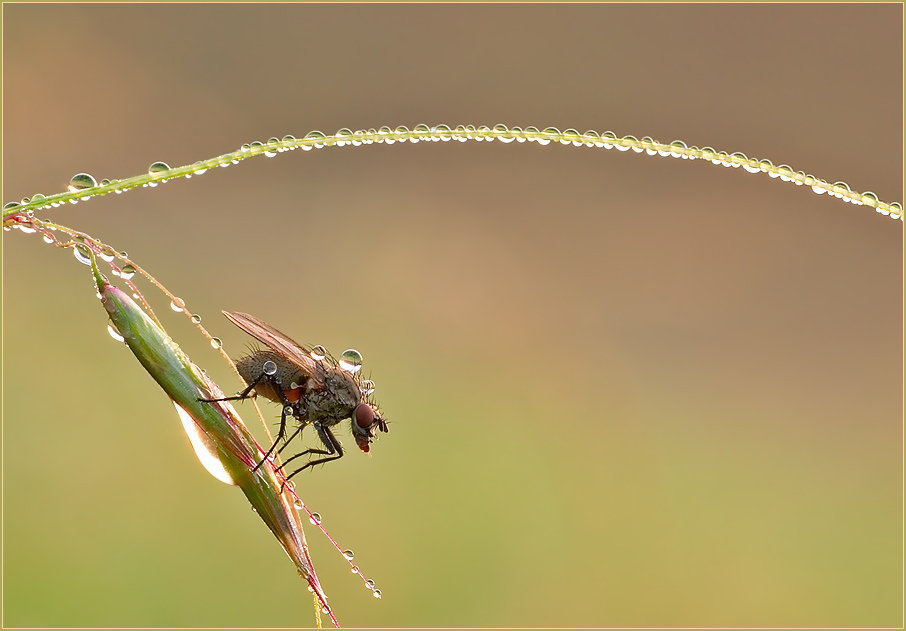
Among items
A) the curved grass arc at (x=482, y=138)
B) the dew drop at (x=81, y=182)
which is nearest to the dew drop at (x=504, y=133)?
the curved grass arc at (x=482, y=138)

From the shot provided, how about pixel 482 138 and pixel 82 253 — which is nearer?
pixel 482 138

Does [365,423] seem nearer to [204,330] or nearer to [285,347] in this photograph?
[285,347]

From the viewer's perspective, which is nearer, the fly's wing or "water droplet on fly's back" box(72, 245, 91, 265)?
"water droplet on fly's back" box(72, 245, 91, 265)

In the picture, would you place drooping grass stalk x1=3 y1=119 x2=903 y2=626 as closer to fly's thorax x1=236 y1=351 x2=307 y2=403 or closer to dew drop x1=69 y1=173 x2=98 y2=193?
dew drop x1=69 y1=173 x2=98 y2=193

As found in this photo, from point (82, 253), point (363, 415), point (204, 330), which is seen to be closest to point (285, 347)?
point (363, 415)

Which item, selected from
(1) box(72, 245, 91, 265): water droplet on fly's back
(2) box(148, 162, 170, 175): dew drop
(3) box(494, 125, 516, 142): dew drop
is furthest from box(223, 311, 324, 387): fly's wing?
(3) box(494, 125, 516, 142): dew drop

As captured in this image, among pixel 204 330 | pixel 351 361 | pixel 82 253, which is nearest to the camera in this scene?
pixel 82 253

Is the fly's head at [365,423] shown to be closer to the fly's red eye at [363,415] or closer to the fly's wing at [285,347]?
the fly's red eye at [363,415]
